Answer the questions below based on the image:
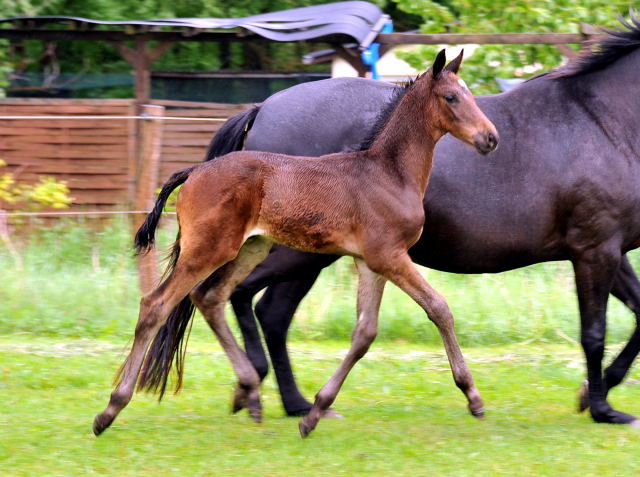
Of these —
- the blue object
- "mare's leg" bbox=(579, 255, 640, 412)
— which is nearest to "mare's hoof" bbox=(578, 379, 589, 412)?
"mare's leg" bbox=(579, 255, 640, 412)

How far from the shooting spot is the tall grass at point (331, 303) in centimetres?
773

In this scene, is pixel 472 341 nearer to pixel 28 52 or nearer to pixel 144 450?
pixel 144 450

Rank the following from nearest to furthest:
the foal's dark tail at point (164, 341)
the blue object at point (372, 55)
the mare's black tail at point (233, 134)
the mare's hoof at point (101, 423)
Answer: the mare's hoof at point (101, 423) < the foal's dark tail at point (164, 341) < the mare's black tail at point (233, 134) < the blue object at point (372, 55)

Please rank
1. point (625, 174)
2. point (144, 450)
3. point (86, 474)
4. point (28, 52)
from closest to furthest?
point (86, 474)
point (144, 450)
point (625, 174)
point (28, 52)

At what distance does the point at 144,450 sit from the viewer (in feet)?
15.4

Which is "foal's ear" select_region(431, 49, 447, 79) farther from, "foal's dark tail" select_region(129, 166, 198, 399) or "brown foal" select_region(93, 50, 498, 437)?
"foal's dark tail" select_region(129, 166, 198, 399)

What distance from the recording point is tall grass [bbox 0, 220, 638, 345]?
25.4ft

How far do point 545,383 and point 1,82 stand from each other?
10720 millimetres

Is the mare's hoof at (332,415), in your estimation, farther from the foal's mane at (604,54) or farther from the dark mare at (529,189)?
the foal's mane at (604,54)

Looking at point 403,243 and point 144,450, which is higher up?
point 403,243

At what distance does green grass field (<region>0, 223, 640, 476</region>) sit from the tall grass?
0.05 feet

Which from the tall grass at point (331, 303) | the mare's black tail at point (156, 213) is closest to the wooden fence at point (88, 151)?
the tall grass at point (331, 303)

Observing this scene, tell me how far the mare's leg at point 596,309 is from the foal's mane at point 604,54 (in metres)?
1.06

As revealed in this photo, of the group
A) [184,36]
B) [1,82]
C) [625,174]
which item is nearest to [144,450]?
[625,174]
